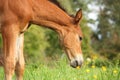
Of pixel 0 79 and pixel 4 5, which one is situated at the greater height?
pixel 4 5

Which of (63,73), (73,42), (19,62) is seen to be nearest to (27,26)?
(19,62)

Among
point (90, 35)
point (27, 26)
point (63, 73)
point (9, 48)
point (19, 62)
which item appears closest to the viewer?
point (9, 48)

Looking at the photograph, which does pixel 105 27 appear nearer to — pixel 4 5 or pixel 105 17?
pixel 105 17

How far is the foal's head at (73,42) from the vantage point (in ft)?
25.0

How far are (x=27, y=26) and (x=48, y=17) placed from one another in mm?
449

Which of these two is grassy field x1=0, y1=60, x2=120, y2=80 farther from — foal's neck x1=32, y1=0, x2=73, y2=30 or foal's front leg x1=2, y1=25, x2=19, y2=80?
foal's neck x1=32, y1=0, x2=73, y2=30

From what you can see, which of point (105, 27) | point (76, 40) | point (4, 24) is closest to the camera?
point (4, 24)

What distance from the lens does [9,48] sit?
7.34 metres

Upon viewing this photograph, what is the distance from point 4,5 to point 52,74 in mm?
1747

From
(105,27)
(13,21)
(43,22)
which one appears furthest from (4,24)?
(105,27)

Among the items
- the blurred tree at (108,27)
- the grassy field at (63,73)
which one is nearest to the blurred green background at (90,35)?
the blurred tree at (108,27)

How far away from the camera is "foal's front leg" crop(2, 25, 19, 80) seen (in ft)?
23.7

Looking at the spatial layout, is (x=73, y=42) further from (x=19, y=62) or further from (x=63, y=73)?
(x=19, y=62)

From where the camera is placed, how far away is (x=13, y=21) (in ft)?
23.7
